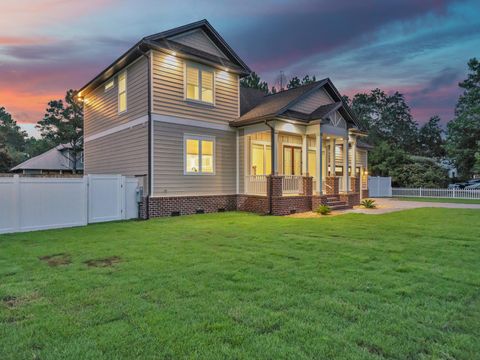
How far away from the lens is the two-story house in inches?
476

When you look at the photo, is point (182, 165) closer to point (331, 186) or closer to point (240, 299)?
point (331, 186)

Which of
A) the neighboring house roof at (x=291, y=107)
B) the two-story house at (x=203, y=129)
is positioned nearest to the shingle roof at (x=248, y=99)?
the neighboring house roof at (x=291, y=107)

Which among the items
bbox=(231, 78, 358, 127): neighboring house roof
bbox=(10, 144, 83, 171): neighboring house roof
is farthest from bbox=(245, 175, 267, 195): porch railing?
bbox=(10, 144, 83, 171): neighboring house roof

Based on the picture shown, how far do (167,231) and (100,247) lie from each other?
2.19 metres

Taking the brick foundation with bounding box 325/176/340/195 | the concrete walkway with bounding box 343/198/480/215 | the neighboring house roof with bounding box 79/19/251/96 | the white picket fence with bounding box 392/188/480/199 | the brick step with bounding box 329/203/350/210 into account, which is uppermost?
the neighboring house roof with bounding box 79/19/251/96

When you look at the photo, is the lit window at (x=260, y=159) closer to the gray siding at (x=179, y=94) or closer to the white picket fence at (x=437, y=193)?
the gray siding at (x=179, y=94)

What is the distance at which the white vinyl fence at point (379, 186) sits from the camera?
25.0 m

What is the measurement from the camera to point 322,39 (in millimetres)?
19219

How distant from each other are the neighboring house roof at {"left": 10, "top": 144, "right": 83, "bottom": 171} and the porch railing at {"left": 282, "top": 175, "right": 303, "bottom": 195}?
22.4m

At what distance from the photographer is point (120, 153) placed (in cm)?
1421

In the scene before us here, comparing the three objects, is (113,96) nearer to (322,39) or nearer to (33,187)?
(33,187)

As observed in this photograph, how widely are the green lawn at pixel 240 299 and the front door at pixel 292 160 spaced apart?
9529 millimetres

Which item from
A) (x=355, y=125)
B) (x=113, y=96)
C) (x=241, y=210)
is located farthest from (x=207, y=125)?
(x=355, y=125)

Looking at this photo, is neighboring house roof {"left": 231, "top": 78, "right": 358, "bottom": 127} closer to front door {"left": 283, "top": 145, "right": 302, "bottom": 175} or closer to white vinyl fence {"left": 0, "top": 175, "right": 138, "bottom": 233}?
front door {"left": 283, "top": 145, "right": 302, "bottom": 175}
